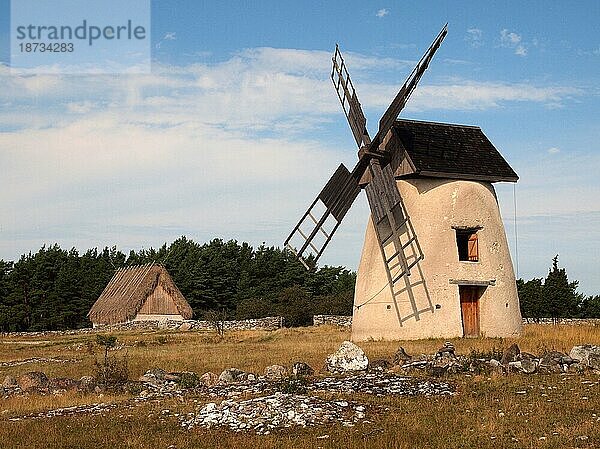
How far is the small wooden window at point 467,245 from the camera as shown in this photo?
33094 millimetres

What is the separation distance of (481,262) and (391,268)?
3768mm

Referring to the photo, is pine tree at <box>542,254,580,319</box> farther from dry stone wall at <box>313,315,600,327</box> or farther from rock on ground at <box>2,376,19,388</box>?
rock on ground at <box>2,376,19,388</box>

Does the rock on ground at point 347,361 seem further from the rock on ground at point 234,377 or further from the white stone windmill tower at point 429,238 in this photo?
the white stone windmill tower at point 429,238

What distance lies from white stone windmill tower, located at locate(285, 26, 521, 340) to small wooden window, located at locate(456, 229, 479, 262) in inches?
1.7

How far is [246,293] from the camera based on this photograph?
260ft

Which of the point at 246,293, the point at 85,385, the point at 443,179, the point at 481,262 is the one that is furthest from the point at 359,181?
the point at 246,293

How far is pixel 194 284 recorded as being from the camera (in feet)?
259

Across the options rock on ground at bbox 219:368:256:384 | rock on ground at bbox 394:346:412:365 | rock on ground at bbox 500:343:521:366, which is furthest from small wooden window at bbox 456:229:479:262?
rock on ground at bbox 219:368:256:384

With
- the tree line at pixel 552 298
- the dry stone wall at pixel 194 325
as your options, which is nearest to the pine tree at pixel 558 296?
the tree line at pixel 552 298

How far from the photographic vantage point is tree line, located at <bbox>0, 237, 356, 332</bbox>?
73.0 meters

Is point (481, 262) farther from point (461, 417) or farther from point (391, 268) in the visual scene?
point (461, 417)

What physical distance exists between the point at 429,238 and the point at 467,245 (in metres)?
2.41

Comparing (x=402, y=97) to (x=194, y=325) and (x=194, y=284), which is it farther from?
(x=194, y=284)

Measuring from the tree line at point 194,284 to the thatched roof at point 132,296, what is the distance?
4969mm
